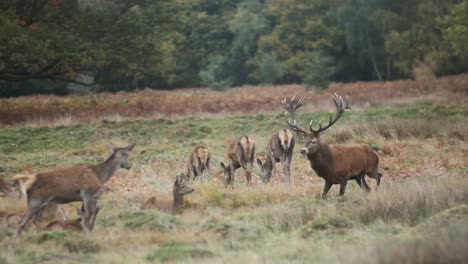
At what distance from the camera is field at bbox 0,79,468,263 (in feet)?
32.5

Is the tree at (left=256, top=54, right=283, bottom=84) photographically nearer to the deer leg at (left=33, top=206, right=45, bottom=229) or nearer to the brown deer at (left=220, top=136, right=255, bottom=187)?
the brown deer at (left=220, top=136, right=255, bottom=187)

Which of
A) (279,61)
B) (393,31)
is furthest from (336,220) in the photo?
(279,61)

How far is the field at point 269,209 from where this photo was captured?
9.91 m

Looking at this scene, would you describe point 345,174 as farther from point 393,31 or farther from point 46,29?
point 393,31

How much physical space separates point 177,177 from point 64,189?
142 inches

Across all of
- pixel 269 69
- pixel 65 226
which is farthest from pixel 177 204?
pixel 269 69

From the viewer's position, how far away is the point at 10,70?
105 ft

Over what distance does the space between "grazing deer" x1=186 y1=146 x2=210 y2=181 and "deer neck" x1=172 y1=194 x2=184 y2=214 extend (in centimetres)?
362

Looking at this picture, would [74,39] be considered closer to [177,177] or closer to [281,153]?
[281,153]

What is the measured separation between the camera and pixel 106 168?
13250 mm

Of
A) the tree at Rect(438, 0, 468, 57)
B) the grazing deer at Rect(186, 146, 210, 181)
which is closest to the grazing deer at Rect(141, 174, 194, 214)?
the grazing deer at Rect(186, 146, 210, 181)

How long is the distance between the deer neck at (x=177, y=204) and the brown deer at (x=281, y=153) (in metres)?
3.48

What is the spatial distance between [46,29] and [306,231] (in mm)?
22696

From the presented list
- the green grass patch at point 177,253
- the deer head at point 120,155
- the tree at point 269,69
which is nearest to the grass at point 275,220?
the green grass patch at point 177,253
